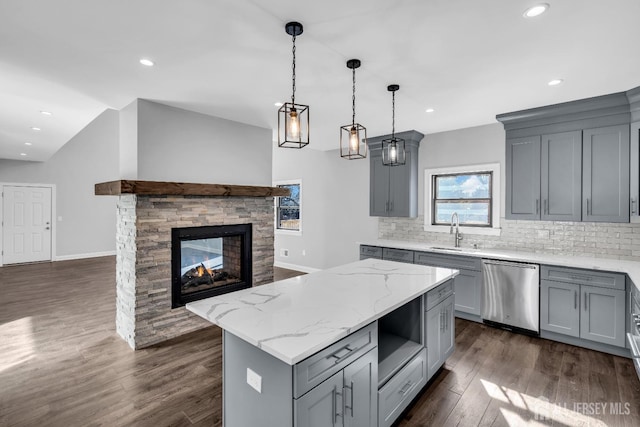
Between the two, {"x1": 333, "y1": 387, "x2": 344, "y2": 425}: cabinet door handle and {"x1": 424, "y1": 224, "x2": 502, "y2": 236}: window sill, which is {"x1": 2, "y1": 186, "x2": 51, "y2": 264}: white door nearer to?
{"x1": 424, "y1": 224, "x2": 502, "y2": 236}: window sill

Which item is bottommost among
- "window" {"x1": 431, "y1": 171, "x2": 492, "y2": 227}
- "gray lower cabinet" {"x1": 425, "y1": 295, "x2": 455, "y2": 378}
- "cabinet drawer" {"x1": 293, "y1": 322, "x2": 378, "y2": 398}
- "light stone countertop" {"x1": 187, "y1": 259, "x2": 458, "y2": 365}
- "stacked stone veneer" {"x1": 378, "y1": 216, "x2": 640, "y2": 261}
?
"gray lower cabinet" {"x1": 425, "y1": 295, "x2": 455, "y2": 378}

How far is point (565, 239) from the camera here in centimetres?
388

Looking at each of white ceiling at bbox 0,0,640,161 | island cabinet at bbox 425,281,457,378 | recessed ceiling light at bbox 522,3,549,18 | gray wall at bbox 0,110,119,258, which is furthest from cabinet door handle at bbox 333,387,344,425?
gray wall at bbox 0,110,119,258

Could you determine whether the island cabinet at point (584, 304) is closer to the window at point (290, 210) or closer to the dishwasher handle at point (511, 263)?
the dishwasher handle at point (511, 263)

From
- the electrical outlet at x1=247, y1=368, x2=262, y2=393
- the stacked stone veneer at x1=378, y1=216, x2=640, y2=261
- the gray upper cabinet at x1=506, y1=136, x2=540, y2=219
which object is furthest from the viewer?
the gray upper cabinet at x1=506, y1=136, x2=540, y2=219

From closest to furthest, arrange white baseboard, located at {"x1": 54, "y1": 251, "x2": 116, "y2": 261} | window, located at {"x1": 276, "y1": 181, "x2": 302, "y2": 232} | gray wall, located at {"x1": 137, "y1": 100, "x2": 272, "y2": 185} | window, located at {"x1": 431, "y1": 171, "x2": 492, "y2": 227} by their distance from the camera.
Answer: gray wall, located at {"x1": 137, "y1": 100, "x2": 272, "y2": 185}, window, located at {"x1": 431, "y1": 171, "x2": 492, "y2": 227}, window, located at {"x1": 276, "y1": 181, "x2": 302, "y2": 232}, white baseboard, located at {"x1": 54, "y1": 251, "x2": 116, "y2": 261}

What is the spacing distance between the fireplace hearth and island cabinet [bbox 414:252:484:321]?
8.70ft

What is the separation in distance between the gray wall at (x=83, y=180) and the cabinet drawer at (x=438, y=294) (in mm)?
8303

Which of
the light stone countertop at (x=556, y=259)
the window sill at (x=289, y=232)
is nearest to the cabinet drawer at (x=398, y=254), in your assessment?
the light stone countertop at (x=556, y=259)

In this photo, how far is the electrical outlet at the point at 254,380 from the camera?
155 centimetres

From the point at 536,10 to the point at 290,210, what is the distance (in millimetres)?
5989

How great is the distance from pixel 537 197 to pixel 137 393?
4.61 m

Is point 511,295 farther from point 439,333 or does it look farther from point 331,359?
point 331,359

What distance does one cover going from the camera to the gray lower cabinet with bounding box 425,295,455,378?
249 cm
